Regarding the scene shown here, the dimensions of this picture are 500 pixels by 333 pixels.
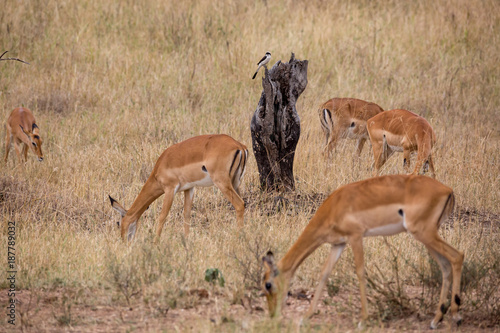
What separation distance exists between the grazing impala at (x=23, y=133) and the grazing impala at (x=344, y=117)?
429 centimetres

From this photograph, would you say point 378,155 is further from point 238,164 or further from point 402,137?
point 238,164

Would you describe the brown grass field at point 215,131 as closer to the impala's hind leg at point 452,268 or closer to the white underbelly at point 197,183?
the impala's hind leg at point 452,268

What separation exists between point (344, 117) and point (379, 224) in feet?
19.1

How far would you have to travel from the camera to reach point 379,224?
4.51 m

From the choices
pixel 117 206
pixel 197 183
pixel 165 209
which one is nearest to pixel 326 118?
pixel 197 183

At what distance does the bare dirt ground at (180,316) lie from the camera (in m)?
4.43

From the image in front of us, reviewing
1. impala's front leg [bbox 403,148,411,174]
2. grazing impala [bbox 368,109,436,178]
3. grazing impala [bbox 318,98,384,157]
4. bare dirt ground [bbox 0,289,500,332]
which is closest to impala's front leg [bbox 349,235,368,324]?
bare dirt ground [bbox 0,289,500,332]

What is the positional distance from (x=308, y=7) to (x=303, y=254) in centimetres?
1197

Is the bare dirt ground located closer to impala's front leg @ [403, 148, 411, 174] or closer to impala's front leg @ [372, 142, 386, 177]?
impala's front leg @ [403, 148, 411, 174]

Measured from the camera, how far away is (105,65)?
12789mm

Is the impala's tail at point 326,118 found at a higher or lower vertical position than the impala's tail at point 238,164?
lower

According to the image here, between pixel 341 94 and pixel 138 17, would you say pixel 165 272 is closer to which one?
pixel 341 94

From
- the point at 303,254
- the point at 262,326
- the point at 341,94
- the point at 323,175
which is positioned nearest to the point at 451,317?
the point at 303,254

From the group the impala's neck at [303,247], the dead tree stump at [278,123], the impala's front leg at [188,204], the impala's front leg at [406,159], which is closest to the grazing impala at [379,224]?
the impala's neck at [303,247]
